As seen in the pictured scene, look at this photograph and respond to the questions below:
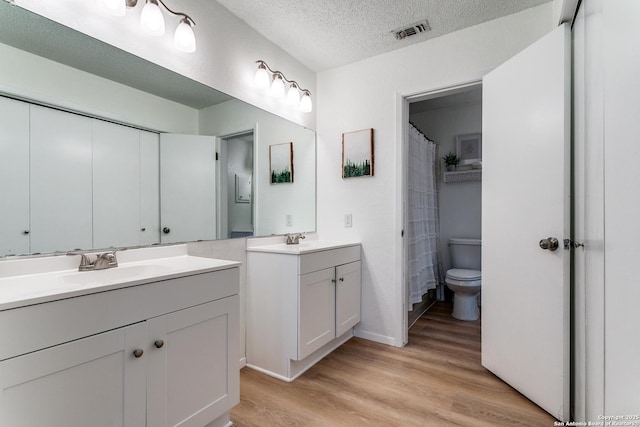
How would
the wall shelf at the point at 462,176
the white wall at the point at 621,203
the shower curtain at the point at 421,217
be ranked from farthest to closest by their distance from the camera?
1. the wall shelf at the point at 462,176
2. the shower curtain at the point at 421,217
3. the white wall at the point at 621,203

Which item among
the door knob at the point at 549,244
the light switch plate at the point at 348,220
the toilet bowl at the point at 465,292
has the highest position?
the light switch plate at the point at 348,220

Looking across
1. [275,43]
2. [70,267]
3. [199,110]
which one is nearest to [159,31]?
[199,110]

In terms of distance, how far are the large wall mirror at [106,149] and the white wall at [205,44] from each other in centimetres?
5

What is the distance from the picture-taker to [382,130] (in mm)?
2375

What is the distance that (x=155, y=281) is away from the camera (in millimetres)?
1086

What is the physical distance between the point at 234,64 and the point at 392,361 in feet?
7.51

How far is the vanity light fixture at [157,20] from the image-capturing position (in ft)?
4.25

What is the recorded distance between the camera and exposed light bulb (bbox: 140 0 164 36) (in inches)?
54.9

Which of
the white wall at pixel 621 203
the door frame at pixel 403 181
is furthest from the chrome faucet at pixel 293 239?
the white wall at pixel 621 203

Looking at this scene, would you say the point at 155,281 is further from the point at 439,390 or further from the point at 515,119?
the point at 515,119

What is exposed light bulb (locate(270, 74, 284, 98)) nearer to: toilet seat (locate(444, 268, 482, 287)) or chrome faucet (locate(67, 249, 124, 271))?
chrome faucet (locate(67, 249, 124, 271))

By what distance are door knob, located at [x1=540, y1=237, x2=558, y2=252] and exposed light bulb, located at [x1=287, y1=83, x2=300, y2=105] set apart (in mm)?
1929

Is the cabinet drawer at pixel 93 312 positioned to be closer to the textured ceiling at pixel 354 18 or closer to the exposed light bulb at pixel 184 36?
the exposed light bulb at pixel 184 36

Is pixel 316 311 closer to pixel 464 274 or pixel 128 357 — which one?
pixel 128 357
